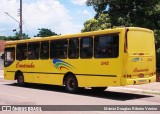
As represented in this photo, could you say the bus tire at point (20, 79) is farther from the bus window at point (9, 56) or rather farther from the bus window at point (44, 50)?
the bus window at point (44, 50)

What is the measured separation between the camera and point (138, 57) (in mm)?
16500

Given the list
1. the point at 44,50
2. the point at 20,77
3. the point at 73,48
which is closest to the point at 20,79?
the point at 20,77

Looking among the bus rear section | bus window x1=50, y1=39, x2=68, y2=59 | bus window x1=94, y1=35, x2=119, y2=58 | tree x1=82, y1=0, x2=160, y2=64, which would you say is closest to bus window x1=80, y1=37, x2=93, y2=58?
bus window x1=94, y1=35, x2=119, y2=58

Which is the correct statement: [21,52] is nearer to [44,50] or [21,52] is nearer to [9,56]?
[9,56]

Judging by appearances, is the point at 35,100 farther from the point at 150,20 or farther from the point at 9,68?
the point at 150,20

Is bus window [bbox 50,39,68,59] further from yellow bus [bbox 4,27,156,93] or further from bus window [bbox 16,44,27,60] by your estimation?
bus window [bbox 16,44,27,60]

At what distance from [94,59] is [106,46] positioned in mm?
1025

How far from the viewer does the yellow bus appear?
16.1m

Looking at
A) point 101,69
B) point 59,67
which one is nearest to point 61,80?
point 59,67

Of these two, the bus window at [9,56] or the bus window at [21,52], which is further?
the bus window at [9,56]

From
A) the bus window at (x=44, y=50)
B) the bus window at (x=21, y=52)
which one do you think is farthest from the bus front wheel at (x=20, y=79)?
the bus window at (x=44, y=50)

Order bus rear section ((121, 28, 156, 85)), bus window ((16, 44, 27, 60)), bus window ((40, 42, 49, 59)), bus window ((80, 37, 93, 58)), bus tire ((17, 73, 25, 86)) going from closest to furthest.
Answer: bus rear section ((121, 28, 156, 85)), bus window ((80, 37, 93, 58)), bus window ((40, 42, 49, 59)), bus window ((16, 44, 27, 60)), bus tire ((17, 73, 25, 86))

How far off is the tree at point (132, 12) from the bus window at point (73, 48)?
1042 cm

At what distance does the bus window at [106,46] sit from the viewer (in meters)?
16.2
